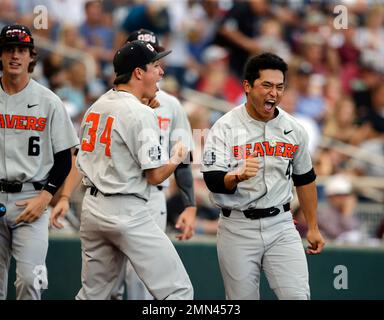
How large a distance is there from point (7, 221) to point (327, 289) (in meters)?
3.11

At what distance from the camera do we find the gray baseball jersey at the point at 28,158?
19.1ft

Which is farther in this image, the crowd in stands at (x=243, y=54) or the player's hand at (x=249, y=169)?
the crowd in stands at (x=243, y=54)

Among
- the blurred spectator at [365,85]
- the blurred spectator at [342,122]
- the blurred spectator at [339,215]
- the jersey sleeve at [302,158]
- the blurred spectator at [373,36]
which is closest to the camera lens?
the jersey sleeve at [302,158]

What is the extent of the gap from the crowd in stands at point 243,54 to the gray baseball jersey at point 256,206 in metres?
4.23

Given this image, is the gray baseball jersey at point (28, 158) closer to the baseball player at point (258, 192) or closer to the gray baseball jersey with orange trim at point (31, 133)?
the gray baseball jersey with orange trim at point (31, 133)

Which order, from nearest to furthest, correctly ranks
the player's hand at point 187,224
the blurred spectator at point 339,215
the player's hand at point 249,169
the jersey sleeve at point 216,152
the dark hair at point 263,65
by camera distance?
the player's hand at point 249,169
the jersey sleeve at point 216,152
the dark hair at point 263,65
the player's hand at point 187,224
the blurred spectator at point 339,215

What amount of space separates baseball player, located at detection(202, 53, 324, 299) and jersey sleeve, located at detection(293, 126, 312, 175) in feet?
0.11

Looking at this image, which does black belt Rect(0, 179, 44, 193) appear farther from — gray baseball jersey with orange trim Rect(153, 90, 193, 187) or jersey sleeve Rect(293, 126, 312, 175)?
jersey sleeve Rect(293, 126, 312, 175)

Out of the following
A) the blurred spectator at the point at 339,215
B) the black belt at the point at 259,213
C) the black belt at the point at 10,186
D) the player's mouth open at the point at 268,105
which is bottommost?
the blurred spectator at the point at 339,215

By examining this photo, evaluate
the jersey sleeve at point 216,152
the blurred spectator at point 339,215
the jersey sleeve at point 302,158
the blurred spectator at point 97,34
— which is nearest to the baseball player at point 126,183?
the jersey sleeve at point 216,152

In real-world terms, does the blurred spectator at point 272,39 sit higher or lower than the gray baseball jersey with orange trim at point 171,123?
higher

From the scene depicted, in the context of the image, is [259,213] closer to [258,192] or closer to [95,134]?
[258,192]

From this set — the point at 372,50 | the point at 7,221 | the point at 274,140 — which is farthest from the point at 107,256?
the point at 372,50

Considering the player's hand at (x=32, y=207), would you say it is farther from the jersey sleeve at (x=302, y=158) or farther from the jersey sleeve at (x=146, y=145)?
the jersey sleeve at (x=302, y=158)
